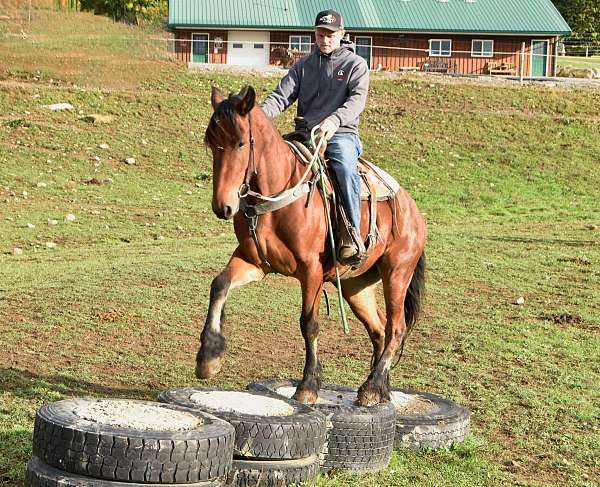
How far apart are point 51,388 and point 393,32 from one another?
48210mm

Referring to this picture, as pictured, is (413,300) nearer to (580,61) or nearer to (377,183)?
(377,183)

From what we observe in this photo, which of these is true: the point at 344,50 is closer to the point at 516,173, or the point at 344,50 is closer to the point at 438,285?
the point at 438,285

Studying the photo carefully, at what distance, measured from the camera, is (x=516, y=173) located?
97.8ft

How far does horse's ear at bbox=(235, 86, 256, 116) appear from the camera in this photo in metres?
6.98

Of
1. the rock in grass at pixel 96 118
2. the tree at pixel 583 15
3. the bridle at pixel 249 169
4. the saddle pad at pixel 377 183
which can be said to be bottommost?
the rock in grass at pixel 96 118

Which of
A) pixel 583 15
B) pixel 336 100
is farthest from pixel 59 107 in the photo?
pixel 583 15

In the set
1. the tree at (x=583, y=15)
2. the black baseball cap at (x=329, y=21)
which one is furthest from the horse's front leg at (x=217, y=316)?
the tree at (x=583, y=15)

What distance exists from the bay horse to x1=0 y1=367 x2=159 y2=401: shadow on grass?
1.79m

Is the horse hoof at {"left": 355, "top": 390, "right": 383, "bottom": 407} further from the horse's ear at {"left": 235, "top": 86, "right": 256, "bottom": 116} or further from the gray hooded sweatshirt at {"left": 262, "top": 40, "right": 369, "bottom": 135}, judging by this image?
the horse's ear at {"left": 235, "top": 86, "right": 256, "bottom": 116}

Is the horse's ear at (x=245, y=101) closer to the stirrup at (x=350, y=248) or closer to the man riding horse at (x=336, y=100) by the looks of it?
the man riding horse at (x=336, y=100)

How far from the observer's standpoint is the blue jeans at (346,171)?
8062mm

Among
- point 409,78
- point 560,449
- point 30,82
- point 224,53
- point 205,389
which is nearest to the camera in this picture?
point 205,389

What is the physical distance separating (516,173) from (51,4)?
33908mm

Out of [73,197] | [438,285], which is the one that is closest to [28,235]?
[73,197]
